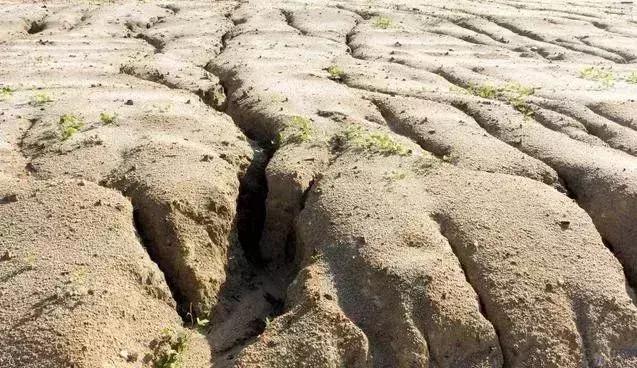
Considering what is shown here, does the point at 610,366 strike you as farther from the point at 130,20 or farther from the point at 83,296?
the point at 130,20

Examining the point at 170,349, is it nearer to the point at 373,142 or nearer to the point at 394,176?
the point at 394,176

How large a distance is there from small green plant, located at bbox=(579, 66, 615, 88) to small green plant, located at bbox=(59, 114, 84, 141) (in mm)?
3992

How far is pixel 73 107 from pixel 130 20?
3.33m

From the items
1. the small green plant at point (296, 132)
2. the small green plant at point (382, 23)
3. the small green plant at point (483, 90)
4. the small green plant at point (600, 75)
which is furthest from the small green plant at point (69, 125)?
the small green plant at point (382, 23)

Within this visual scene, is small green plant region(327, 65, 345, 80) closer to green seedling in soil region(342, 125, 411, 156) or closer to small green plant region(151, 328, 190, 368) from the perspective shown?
green seedling in soil region(342, 125, 411, 156)

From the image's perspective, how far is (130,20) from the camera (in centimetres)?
750

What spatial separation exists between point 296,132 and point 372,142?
1.64 ft

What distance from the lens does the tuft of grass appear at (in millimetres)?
4000

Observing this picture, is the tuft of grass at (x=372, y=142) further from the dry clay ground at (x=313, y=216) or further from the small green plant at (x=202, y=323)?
the small green plant at (x=202, y=323)

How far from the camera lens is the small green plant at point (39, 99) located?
4586 millimetres

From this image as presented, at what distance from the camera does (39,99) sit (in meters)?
4.64

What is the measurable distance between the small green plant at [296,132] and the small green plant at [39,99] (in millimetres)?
1722

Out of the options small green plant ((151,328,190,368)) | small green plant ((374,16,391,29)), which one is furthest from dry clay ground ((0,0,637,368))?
small green plant ((374,16,391,29))

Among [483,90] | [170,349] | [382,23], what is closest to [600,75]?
[483,90]
